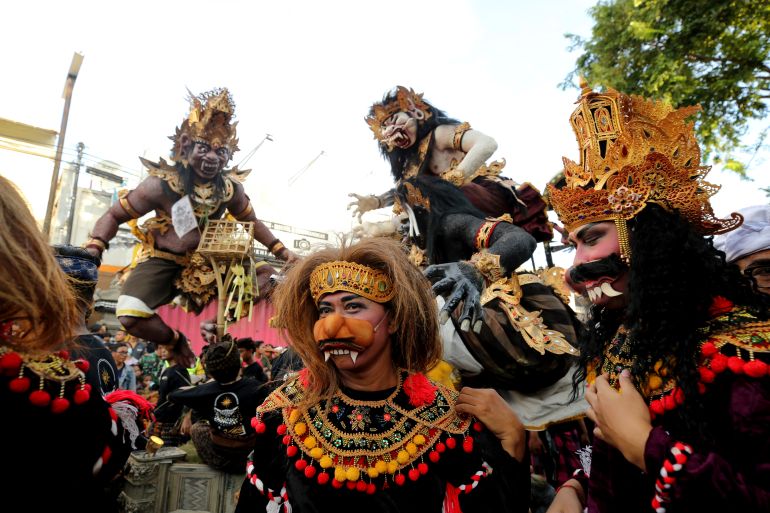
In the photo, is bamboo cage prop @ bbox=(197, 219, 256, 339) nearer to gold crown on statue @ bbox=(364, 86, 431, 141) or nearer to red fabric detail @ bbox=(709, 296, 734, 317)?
gold crown on statue @ bbox=(364, 86, 431, 141)

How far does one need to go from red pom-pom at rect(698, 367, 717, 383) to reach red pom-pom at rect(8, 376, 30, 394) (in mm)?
1786

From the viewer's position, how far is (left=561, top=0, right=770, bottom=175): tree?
6.89 metres

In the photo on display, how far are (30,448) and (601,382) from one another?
159 cm

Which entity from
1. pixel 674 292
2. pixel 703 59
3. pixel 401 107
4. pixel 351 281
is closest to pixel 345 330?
pixel 351 281

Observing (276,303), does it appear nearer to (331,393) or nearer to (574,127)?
(331,393)

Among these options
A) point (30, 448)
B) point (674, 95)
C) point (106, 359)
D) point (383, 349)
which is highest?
point (674, 95)

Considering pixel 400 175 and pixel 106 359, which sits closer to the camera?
pixel 106 359

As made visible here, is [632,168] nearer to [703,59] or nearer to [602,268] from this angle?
[602,268]

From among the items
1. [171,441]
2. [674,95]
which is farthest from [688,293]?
[674,95]

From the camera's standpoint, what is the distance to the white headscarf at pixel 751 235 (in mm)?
2471

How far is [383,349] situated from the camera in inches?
75.8

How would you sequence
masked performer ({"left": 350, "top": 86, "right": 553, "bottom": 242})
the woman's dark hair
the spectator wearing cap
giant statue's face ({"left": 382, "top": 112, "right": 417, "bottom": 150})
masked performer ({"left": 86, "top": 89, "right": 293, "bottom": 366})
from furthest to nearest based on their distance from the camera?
masked performer ({"left": 86, "top": 89, "right": 293, "bottom": 366})
giant statue's face ({"left": 382, "top": 112, "right": 417, "bottom": 150})
masked performer ({"left": 350, "top": 86, "right": 553, "bottom": 242})
the spectator wearing cap
the woman's dark hair

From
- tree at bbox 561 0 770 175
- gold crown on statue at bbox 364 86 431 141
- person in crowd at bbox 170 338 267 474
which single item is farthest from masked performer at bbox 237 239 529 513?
tree at bbox 561 0 770 175

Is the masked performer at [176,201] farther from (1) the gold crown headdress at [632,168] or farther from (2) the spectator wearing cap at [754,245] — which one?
(2) the spectator wearing cap at [754,245]
